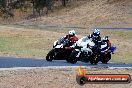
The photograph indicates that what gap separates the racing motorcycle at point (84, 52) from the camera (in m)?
24.3

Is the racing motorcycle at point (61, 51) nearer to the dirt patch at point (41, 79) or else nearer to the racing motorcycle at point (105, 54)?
the racing motorcycle at point (105, 54)

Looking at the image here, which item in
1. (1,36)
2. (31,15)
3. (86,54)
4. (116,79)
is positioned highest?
(116,79)

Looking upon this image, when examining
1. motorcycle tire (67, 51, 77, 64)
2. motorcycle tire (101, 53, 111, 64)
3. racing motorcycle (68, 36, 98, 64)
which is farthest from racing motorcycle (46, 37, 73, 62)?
motorcycle tire (101, 53, 111, 64)

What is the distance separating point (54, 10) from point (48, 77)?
74.0m

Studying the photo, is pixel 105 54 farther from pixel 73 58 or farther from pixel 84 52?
pixel 73 58

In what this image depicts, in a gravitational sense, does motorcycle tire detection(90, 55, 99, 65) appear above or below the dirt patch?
below

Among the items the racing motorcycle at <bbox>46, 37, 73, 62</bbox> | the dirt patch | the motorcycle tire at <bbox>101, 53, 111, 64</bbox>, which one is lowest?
the motorcycle tire at <bbox>101, 53, 111, 64</bbox>

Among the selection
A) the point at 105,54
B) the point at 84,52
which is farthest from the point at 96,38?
the point at 105,54

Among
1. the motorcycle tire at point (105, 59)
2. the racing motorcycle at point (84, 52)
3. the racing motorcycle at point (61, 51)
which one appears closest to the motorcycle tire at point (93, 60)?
the racing motorcycle at point (84, 52)

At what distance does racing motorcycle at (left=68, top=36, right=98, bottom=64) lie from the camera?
24.3 m

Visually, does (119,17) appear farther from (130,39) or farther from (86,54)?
(86,54)

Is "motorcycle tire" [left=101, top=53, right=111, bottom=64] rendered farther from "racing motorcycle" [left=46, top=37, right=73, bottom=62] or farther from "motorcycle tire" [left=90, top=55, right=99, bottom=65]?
"racing motorcycle" [left=46, top=37, right=73, bottom=62]

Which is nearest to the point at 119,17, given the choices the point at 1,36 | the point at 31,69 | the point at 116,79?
the point at 1,36

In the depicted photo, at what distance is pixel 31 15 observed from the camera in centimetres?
9294
